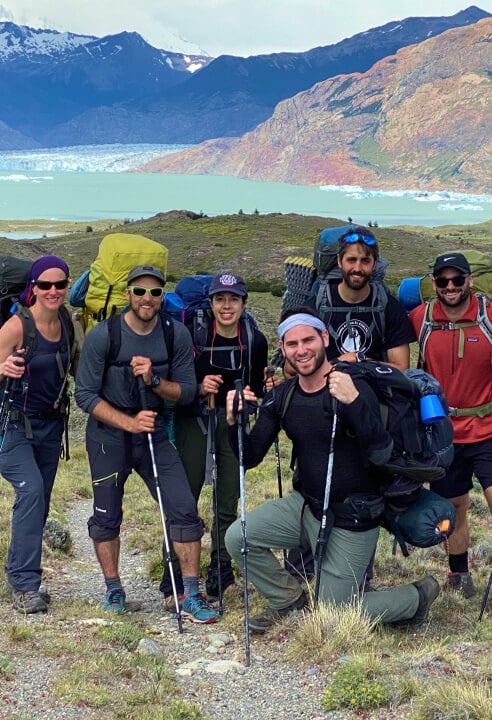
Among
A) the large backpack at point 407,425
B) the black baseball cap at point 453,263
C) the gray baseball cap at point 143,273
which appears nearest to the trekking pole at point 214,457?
the gray baseball cap at point 143,273

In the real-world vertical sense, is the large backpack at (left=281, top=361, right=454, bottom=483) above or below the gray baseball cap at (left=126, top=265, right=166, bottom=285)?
below

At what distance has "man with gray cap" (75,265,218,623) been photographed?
6.76 metres

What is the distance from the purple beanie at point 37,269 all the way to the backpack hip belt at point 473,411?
332 centimetres

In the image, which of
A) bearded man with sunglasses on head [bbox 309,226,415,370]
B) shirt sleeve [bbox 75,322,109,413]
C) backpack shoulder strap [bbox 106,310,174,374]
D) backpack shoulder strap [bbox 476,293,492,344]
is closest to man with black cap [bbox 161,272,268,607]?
backpack shoulder strap [bbox 106,310,174,374]

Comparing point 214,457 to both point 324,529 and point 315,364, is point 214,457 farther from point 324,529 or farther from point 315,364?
point 315,364

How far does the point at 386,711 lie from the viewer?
202 inches

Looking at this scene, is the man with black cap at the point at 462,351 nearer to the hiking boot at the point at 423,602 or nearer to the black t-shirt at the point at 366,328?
the black t-shirt at the point at 366,328

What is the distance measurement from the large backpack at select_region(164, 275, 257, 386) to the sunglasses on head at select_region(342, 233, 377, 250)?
1034 mm

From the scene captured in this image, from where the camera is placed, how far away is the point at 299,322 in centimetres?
638

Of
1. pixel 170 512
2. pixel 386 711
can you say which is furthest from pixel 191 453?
pixel 386 711

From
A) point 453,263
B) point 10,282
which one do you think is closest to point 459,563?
point 453,263

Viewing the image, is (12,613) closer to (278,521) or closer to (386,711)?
(278,521)

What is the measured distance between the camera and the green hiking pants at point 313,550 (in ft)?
21.3

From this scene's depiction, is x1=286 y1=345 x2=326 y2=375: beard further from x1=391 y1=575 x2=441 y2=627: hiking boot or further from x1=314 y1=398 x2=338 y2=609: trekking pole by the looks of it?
x1=391 y1=575 x2=441 y2=627: hiking boot
